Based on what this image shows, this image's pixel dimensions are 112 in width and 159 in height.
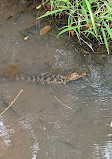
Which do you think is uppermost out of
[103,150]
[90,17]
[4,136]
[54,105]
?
[90,17]

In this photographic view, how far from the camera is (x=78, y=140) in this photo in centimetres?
302

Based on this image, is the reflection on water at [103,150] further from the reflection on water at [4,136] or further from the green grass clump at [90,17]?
the green grass clump at [90,17]

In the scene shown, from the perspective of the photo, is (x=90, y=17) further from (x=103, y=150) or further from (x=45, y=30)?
(x=103, y=150)

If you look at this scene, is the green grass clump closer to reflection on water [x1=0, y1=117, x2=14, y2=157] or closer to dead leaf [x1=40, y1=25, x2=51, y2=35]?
dead leaf [x1=40, y1=25, x2=51, y2=35]

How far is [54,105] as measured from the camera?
3404mm

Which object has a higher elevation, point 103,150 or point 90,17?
point 90,17

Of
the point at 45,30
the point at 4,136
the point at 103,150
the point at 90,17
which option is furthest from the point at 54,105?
the point at 45,30

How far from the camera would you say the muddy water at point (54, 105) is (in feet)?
9.66

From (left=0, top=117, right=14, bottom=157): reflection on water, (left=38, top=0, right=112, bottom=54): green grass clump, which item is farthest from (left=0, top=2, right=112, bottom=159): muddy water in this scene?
(left=38, top=0, right=112, bottom=54): green grass clump

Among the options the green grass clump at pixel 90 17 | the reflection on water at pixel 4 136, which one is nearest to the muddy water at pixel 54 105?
the reflection on water at pixel 4 136

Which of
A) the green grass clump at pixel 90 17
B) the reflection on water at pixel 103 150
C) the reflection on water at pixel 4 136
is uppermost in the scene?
the green grass clump at pixel 90 17

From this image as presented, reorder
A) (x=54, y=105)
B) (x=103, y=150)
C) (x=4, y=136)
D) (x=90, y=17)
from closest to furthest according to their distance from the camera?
(x=103, y=150)
(x=4, y=136)
(x=54, y=105)
(x=90, y=17)

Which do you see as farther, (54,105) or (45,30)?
(45,30)

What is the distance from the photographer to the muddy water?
295 centimetres
